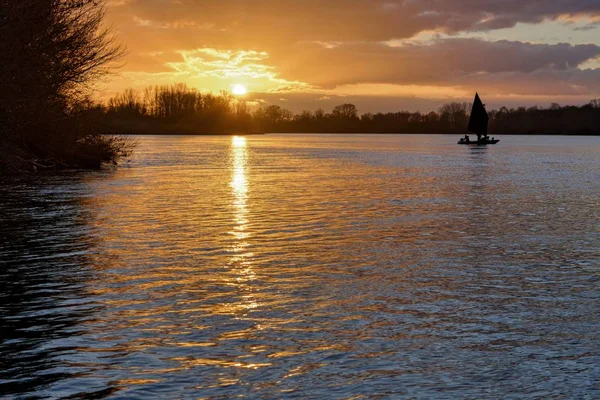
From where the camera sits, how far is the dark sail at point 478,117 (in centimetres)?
10981

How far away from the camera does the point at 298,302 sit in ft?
39.6

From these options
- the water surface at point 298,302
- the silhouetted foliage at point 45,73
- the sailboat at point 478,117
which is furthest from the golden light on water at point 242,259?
the sailboat at point 478,117

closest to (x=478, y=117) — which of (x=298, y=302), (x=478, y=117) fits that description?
(x=478, y=117)

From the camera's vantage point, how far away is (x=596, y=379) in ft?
27.6

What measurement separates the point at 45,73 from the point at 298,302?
71.4ft

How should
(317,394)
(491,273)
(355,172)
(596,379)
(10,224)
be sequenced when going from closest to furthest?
(317,394) < (596,379) < (491,273) < (10,224) < (355,172)

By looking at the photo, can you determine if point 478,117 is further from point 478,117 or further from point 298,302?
point 298,302


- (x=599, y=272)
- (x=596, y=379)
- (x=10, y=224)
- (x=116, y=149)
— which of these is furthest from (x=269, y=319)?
(x=116, y=149)

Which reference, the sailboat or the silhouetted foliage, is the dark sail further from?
the silhouetted foliage

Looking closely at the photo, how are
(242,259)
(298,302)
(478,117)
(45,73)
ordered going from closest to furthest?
(298,302) < (242,259) < (45,73) < (478,117)

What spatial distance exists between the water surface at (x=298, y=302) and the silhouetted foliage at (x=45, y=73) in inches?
182

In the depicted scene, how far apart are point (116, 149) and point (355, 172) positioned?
17551 mm

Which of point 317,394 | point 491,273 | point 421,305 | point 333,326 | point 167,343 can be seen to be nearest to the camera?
point 317,394

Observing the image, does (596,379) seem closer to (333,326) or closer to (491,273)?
(333,326)
